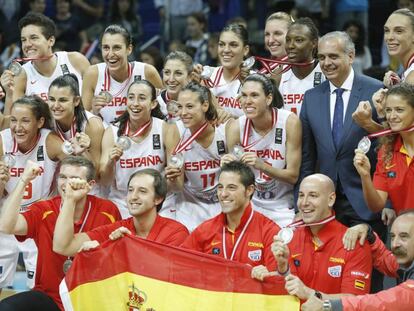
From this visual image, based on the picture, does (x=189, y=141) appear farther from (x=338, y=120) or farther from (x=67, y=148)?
(x=338, y=120)

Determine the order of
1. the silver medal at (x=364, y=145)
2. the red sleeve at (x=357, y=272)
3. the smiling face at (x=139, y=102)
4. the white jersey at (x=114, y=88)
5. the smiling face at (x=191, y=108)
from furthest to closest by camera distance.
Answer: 1. the white jersey at (x=114, y=88)
2. the smiling face at (x=139, y=102)
3. the smiling face at (x=191, y=108)
4. the silver medal at (x=364, y=145)
5. the red sleeve at (x=357, y=272)

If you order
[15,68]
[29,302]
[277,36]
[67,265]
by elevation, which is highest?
[277,36]

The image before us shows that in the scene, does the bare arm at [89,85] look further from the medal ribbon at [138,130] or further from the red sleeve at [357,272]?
the red sleeve at [357,272]

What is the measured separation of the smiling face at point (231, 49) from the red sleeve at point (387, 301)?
3.26 metres

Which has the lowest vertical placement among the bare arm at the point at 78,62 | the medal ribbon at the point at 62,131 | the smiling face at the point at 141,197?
the smiling face at the point at 141,197

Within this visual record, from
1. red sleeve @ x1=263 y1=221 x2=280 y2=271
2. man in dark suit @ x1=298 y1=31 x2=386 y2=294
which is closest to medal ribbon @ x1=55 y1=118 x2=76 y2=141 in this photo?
man in dark suit @ x1=298 y1=31 x2=386 y2=294

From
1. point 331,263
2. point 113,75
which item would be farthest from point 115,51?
point 331,263

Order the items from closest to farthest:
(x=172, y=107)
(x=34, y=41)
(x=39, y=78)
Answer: (x=172, y=107) < (x=34, y=41) < (x=39, y=78)

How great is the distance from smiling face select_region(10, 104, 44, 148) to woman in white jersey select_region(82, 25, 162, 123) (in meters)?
0.93

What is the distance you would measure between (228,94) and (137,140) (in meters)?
1.06

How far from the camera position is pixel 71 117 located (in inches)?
351

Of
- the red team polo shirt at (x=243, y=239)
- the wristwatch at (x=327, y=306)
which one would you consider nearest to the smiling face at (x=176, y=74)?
the red team polo shirt at (x=243, y=239)

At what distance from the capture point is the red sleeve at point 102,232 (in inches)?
310

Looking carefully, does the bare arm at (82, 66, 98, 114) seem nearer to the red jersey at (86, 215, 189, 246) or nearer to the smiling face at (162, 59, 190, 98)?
the smiling face at (162, 59, 190, 98)
